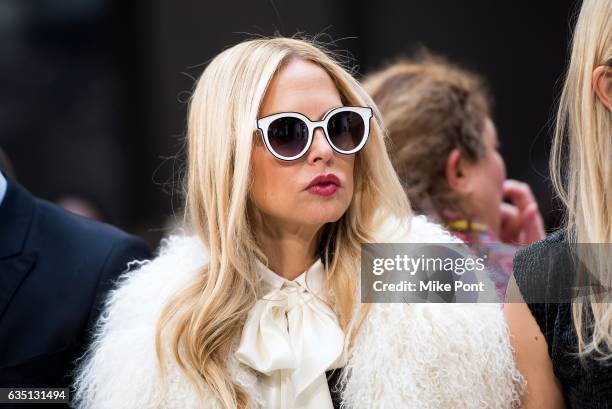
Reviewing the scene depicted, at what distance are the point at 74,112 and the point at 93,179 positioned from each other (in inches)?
19.5

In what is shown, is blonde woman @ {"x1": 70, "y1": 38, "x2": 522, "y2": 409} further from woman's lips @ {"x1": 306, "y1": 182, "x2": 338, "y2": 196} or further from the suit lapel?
the suit lapel

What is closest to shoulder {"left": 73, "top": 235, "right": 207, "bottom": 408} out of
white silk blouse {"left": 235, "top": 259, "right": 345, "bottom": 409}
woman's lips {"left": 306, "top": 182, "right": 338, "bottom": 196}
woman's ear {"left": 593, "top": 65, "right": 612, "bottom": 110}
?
white silk blouse {"left": 235, "top": 259, "right": 345, "bottom": 409}

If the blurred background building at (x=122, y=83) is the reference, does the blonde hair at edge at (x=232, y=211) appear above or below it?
below

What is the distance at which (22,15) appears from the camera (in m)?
5.89

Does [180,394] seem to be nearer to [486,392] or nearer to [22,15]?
[486,392]

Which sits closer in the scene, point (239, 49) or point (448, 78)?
point (239, 49)

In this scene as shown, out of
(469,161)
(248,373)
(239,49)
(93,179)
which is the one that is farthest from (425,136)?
(93,179)

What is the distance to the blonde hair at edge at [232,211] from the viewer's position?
7.22ft

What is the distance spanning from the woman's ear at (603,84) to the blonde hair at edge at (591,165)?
0.5 inches

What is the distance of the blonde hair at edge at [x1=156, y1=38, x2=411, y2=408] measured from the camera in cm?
220

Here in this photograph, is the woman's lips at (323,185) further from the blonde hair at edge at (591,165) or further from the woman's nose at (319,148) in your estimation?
the blonde hair at edge at (591,165)

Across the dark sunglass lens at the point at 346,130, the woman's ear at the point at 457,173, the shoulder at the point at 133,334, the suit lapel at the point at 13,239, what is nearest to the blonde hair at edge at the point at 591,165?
the dark sunglass lens at the point at 346,130

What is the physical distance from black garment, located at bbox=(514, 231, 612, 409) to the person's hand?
1.62 metres

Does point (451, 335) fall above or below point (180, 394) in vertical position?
above
